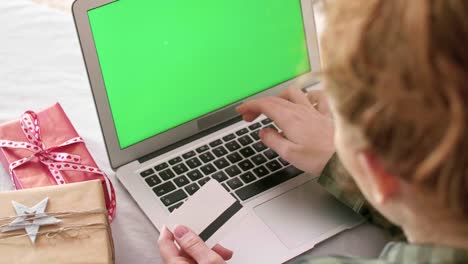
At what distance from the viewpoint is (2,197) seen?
2.94ft

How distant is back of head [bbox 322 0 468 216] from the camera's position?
0.49 metres

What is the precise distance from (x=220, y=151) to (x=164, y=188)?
0.32ft

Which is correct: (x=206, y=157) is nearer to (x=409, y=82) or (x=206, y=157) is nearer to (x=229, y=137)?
(x=229, y=137)

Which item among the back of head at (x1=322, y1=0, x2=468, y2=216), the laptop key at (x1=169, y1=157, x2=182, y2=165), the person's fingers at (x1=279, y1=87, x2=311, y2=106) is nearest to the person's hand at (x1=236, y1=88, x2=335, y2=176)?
the person's fingers at (x1=279, y1=87, x2=311, y2=106)

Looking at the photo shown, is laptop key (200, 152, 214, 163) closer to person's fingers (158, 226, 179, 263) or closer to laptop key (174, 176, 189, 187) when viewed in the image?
laptop key (174, 176, 189, 187)

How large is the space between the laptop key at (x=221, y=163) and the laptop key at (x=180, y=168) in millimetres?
40

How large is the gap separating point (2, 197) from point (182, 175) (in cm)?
23

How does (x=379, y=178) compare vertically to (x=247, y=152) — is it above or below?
above

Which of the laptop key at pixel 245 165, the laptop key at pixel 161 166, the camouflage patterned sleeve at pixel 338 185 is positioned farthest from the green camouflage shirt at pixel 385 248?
the laptop key at pixel 161 166

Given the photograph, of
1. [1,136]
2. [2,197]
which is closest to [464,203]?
[2,197]

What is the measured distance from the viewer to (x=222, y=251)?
89cm

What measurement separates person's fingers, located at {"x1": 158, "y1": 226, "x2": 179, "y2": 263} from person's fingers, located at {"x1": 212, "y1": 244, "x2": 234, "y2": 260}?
0.04 metres

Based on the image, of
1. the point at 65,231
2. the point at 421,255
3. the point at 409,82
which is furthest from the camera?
the point at 65,231

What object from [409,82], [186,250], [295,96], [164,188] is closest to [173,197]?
[164,188]
